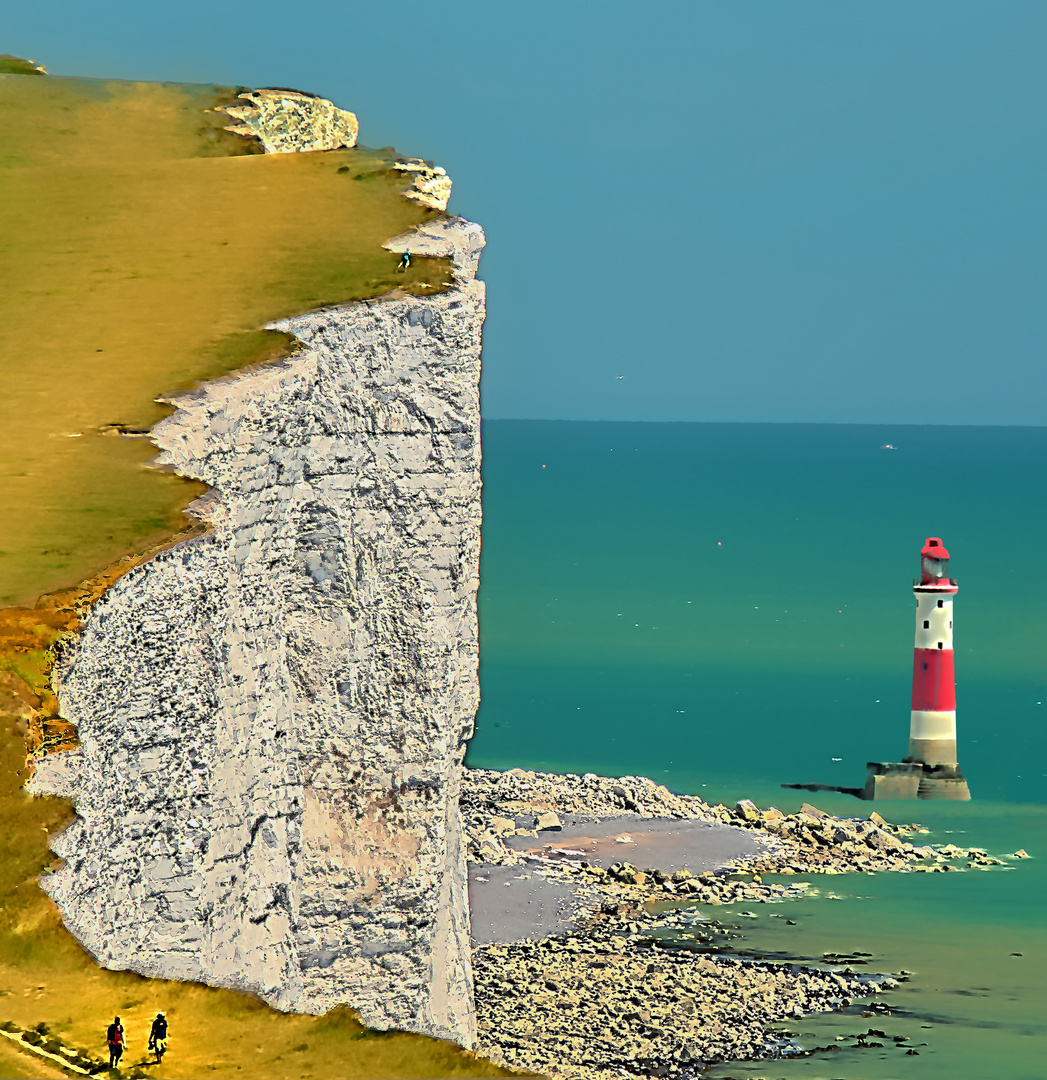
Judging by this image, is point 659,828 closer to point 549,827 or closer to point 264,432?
point 549,827

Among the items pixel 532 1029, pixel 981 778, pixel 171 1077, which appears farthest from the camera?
pixel 981 778

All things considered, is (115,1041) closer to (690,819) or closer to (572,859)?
(572,859)

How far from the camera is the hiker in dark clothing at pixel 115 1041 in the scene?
19781 mm

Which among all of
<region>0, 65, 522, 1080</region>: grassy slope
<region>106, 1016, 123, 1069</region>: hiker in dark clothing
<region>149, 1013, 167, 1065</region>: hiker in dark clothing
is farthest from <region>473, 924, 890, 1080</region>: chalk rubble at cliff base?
<region>106, 1016, 123, 1069</region>: hiker in dark clothing

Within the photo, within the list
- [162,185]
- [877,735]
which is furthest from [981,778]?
[162,185]

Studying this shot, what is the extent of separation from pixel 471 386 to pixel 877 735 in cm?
5947

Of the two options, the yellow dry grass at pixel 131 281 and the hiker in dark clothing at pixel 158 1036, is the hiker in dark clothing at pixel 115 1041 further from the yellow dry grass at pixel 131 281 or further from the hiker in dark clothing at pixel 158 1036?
the yellow dry grass at pixel 131 281

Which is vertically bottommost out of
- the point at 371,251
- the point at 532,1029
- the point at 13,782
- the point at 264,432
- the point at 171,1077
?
the point at 532,1029

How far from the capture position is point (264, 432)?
2542 centimetres

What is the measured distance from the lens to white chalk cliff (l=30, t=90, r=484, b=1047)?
24.2m

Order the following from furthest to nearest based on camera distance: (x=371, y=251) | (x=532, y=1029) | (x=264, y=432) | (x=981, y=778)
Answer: (x=981, y=778), (x=532, y=1029), (x=371, y=251), (x=264, y=432)

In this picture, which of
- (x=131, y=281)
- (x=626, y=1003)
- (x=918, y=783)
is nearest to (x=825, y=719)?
(x=918, y=783)

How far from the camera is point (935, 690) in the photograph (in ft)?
218

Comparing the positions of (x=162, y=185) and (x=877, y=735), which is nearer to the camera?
(x=162, y=185)
